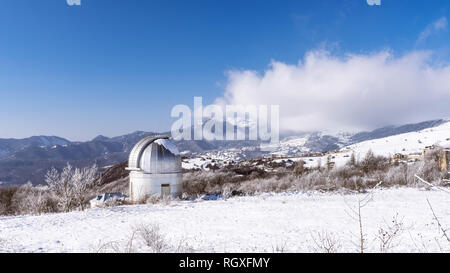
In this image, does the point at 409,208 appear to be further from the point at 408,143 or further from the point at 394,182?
the point at 408,143

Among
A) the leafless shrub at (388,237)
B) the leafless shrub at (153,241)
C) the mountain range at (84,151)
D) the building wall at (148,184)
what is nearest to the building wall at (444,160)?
the leafless shrub at (388,237)

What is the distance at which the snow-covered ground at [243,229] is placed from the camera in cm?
554

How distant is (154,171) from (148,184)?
2.77 feet

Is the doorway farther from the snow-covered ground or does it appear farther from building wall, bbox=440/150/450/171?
building wall, bbox=440/150/450/171

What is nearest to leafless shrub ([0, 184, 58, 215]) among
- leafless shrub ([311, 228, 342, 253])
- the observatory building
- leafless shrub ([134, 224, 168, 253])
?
the observatory building

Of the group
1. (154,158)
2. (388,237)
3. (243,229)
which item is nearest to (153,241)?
(243,229)

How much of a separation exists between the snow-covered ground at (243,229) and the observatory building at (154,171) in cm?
494

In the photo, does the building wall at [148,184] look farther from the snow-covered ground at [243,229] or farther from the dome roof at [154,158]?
the snow-covered ground at [243,229]

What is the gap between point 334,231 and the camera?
6.83 m

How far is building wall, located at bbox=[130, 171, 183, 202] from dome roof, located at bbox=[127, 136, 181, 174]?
0.31m

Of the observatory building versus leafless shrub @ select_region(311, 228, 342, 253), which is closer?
leafless shrub @ select_region(311, 228, 342, 253)

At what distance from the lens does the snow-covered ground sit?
18.2 ft
